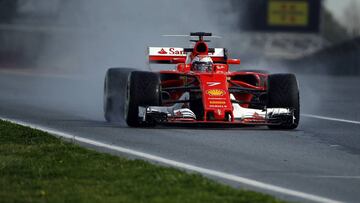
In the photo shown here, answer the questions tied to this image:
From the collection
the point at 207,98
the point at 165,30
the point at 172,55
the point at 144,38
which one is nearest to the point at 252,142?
the point at 207,98

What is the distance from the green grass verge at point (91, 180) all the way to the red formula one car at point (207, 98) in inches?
125

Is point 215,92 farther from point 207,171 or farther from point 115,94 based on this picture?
point 207,171

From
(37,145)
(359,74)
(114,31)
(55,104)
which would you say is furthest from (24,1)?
(37,145)

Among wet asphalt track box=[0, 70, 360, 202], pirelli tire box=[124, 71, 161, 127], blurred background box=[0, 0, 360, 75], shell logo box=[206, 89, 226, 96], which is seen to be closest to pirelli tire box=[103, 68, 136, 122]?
wet asphalt track box=[0, 70, 360, 202]

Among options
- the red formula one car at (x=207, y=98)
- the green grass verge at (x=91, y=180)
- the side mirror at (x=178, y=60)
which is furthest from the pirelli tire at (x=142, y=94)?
the green grass verge at (x=91, y=180)

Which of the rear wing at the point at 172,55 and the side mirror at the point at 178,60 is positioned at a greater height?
the rear wing at the point at 172,55

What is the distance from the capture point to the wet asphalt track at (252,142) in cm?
1230

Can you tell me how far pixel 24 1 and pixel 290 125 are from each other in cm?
3039

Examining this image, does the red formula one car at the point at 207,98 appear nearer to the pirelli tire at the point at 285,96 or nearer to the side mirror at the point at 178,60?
the pirelli tire at the point at 285,96

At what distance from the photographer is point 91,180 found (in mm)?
11469

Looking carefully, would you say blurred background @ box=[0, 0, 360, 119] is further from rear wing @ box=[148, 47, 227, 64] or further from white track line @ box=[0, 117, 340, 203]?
white track line @ box=[0, 117, 340, 203]

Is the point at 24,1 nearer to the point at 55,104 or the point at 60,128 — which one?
the point at 55,104

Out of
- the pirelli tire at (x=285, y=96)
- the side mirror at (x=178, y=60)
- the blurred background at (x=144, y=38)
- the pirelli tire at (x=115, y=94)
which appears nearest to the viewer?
the pirelli tire at (x=285, y=96)

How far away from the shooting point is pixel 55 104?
22.8 metres
